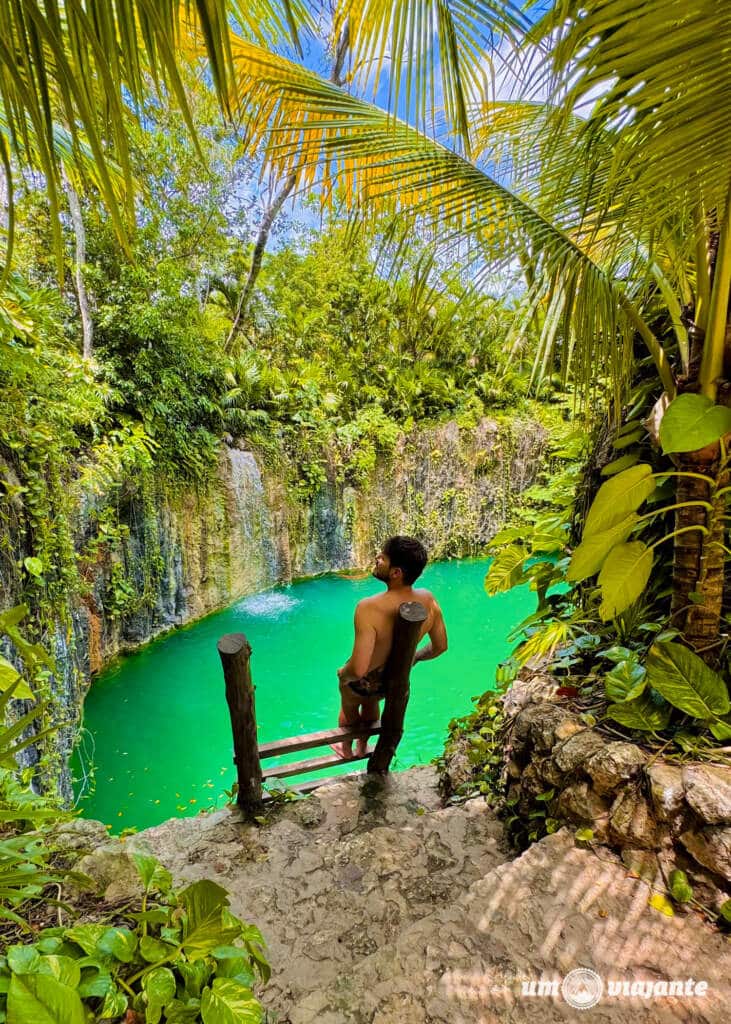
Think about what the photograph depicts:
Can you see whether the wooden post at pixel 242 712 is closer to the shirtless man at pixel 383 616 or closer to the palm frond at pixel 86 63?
the shirtless man at pixel 383 616

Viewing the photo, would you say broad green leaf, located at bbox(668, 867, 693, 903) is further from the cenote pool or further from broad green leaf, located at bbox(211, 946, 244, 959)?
the cenote pool

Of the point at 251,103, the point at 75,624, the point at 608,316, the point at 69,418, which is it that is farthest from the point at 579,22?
the point at 75,624

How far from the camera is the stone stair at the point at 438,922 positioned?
1.10m

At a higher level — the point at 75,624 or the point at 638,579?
the point at 638,579

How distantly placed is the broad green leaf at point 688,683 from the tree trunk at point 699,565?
0.11 m

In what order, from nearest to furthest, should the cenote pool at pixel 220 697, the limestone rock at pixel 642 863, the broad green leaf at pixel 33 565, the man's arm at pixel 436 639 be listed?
1. the limestone rock at pixel 642 863
2. the man's arm at pixel 436 639
3. the broad green leaf at pixel 33 565
4. the cenote pool at pixel 220 697

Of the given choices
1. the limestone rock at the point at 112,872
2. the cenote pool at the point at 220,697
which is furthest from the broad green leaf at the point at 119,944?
the cenote pool at the point at 220,697

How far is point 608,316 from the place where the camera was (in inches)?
66.0

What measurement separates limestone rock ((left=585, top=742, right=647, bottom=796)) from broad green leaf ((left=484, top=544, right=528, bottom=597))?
1.03 m

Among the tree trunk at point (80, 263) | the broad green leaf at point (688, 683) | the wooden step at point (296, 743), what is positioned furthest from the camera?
the tree trunk at point (80, 263)

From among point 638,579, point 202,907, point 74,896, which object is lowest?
point 74,896

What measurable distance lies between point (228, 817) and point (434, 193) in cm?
309

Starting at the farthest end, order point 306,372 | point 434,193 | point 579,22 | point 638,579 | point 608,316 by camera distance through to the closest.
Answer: point 306,372 → point 434,193 → point 608,316 → point 638,579 → point 579,22

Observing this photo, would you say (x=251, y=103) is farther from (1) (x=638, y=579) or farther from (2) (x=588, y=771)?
(2) (x=588, y=771)
